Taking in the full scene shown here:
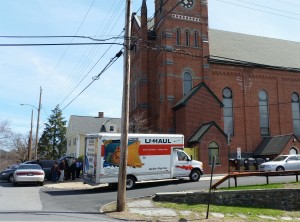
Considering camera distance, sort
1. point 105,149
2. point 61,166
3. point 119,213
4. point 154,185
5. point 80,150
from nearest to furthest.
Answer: point 119,213 < point 105,149 < point 154,185 < point 61,166 < point 80,150

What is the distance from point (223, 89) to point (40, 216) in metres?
29.2

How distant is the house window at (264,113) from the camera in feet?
128

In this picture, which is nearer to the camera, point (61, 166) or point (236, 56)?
point (61, 166)

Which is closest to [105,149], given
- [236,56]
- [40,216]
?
[40,216]

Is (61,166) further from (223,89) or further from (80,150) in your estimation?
(80,150)

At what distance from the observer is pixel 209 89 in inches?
1320

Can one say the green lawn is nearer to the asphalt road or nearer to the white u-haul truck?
the asphalt road

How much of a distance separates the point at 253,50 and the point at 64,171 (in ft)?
92.8

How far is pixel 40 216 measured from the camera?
11.5 m

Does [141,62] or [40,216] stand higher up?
[141,62]

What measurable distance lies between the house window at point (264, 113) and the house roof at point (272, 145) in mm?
1188

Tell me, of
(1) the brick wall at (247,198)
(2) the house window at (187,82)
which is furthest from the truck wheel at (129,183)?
(2) the house window at (187,82)

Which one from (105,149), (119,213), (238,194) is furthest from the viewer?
(105,149)

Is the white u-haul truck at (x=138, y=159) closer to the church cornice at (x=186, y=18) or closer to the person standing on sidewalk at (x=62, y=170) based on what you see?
the person standing on sidewalk at (x=62, y=170)
